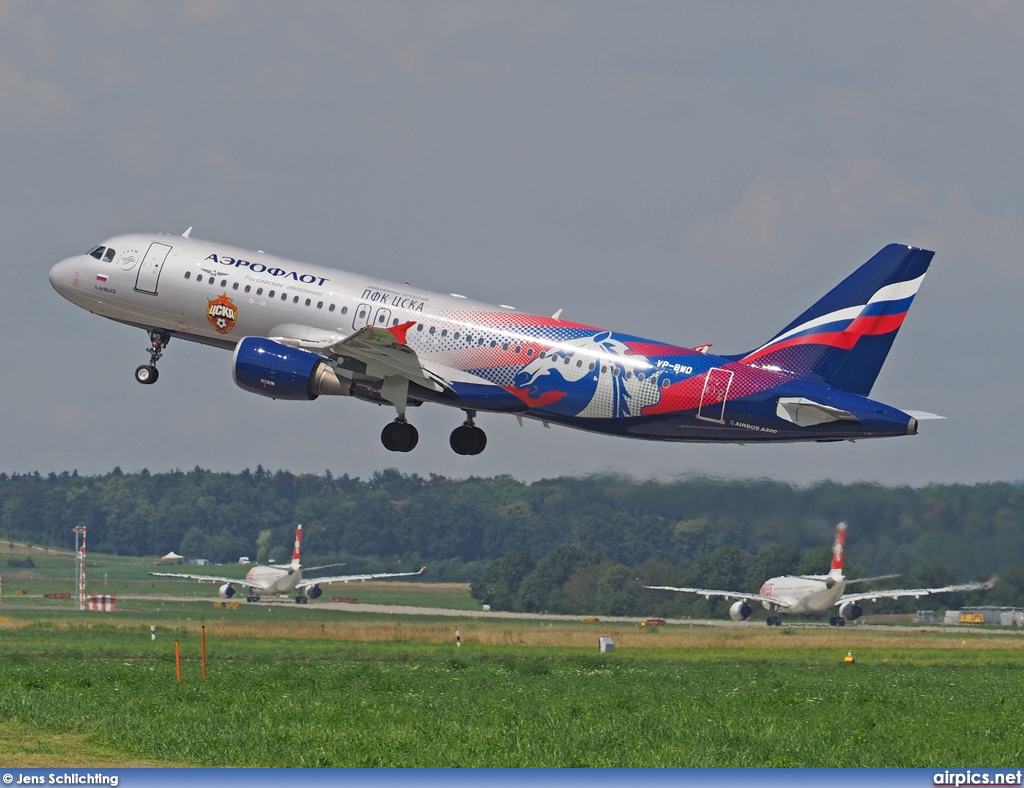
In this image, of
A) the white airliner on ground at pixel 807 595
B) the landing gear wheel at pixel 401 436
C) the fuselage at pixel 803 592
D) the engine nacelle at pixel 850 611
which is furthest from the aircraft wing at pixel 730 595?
the landing gear wheel at pixel 401 436

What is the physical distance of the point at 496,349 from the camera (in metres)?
47.6

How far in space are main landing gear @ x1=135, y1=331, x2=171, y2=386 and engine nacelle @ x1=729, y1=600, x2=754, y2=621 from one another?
40604mm

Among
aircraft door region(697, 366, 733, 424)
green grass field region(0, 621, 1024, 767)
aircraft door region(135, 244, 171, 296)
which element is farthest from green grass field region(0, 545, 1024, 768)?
aircraft door region(135, 244, 171, 296)

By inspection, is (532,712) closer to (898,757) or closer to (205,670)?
(898,757)

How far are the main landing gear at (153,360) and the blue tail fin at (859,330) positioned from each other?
18224mm

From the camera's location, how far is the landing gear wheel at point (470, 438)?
51.4 m

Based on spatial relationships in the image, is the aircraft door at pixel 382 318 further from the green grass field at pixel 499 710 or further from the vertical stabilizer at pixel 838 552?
the vertical stabilizer at pixel 838 552

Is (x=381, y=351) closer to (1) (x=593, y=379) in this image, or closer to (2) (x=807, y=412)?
(1) (x=593, y=379)

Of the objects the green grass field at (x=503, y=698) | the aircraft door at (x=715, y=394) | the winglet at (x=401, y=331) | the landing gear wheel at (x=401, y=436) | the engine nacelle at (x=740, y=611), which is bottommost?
the green grass field at (x=503, y=698)

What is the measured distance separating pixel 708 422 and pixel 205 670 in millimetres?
16005

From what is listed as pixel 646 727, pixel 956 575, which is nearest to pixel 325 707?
pixel 646 727

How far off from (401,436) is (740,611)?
39.4m

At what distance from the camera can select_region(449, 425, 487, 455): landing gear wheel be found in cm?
5144

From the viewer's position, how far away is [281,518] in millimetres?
136375
